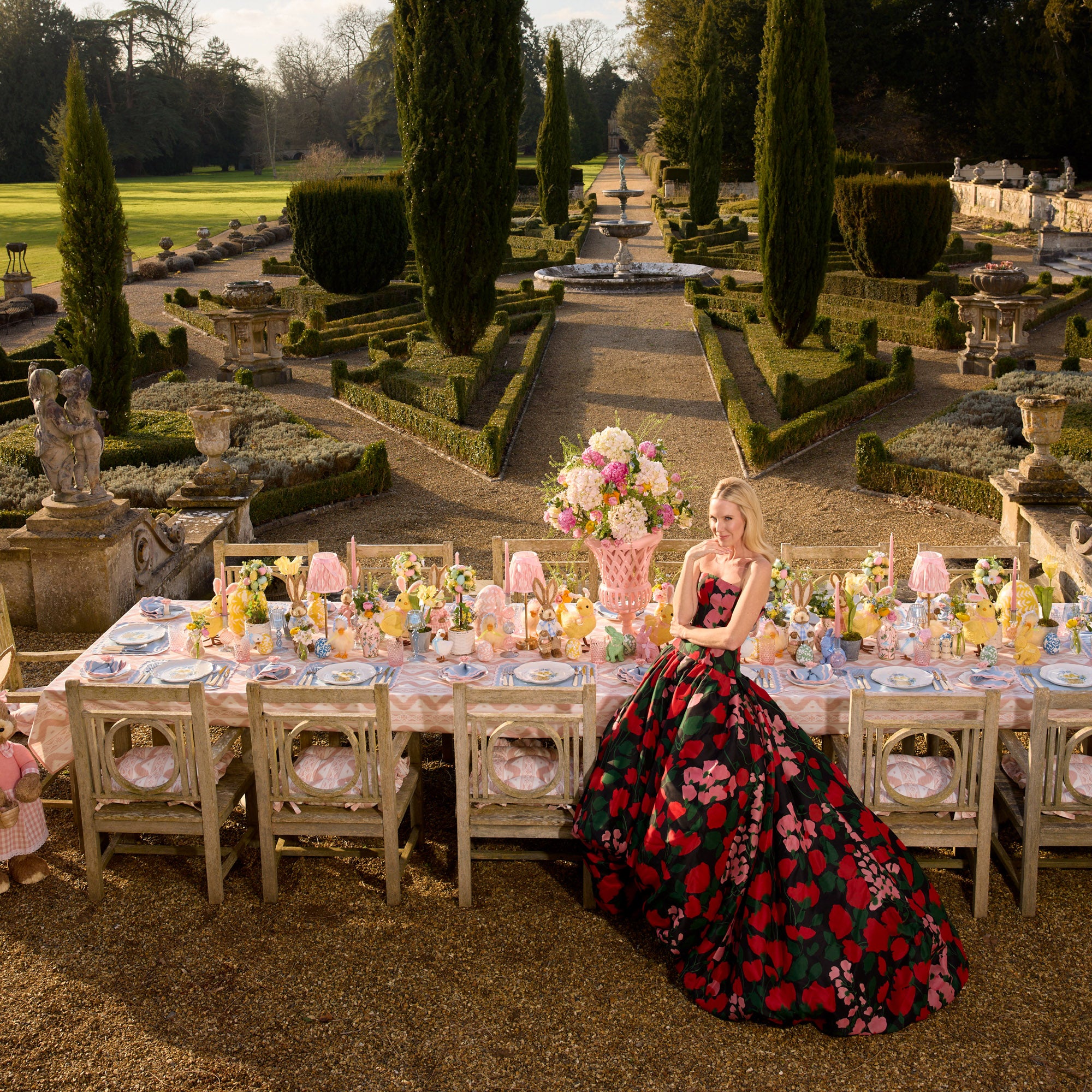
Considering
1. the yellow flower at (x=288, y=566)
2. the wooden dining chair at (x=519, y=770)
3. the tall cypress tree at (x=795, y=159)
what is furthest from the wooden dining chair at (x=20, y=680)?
the tall cypress tree at (x=795, y=159)

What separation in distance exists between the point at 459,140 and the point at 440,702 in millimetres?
11799

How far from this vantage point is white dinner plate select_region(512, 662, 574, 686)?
5.44 m

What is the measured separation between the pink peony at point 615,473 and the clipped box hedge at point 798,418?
6.90 metres

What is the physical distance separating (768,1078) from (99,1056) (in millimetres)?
2534

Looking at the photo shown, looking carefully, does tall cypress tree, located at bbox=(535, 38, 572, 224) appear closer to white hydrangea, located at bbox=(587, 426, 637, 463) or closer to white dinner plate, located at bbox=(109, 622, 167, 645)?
white hydrangea, located at bbox=(587, 426, 637, 463)

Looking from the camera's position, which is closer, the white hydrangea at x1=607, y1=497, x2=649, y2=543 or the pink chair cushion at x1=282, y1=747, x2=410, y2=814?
the pink chair cushion at x1=282, y1=747, x2=410, y2=814

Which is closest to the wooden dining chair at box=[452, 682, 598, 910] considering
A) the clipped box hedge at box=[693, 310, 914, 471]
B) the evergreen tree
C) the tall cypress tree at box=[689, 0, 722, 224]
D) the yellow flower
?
the yellow flower

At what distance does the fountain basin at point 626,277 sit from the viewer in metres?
25.2

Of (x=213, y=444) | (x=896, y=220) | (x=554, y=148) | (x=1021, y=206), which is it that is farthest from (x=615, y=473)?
(x=1021, y=206)

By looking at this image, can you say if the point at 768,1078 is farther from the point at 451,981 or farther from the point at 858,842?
the point at 451,981

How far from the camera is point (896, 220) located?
20656 mm

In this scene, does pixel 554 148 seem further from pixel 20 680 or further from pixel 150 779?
pixel 150 779

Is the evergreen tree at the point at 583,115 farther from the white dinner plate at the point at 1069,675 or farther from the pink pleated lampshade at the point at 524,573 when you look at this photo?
the white dinner plate at the point at 1069,675

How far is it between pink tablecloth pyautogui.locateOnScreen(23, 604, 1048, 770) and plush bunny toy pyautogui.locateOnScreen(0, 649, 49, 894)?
16 centimetres
